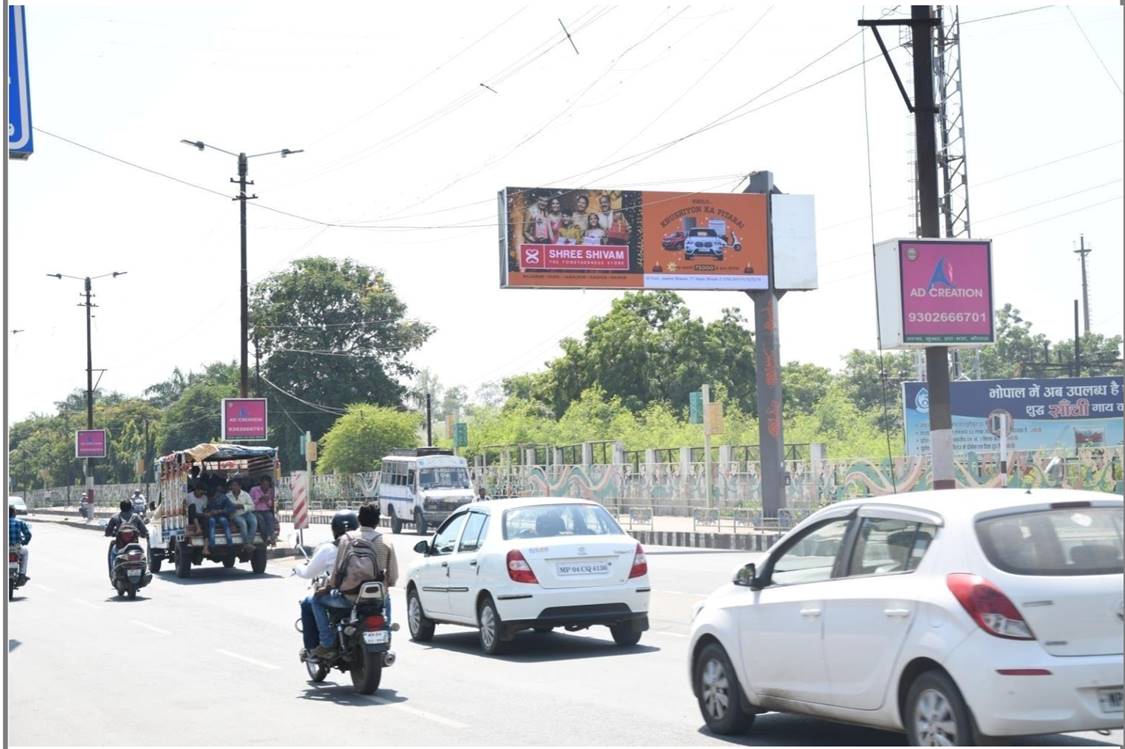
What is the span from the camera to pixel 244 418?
45.9 meters

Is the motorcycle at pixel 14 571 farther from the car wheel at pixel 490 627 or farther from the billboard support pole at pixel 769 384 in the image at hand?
the billboard support pole at pixel 769 384

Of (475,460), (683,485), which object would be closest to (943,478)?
(683,485)

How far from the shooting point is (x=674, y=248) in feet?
136

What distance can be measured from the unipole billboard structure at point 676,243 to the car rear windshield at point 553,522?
26.1m

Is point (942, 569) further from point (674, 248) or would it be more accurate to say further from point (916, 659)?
point (674, 248)

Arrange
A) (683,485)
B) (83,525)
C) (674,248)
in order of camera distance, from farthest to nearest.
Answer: (83,525) < (683,485) < (674,248)

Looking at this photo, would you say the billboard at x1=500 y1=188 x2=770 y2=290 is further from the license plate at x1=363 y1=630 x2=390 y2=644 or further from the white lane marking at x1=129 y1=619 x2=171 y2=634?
the license plate at x1=363 y1=630 x2=390 y2=644

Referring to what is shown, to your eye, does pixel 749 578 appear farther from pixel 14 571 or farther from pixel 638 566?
pixel 14 571

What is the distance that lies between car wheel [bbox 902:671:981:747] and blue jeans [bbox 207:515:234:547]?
21894 mm

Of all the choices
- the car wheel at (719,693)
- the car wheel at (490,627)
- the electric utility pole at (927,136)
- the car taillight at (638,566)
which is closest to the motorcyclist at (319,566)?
the car wheel at (490,627)

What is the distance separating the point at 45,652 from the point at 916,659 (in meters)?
11.6

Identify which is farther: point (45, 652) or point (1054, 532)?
point (45, 652)

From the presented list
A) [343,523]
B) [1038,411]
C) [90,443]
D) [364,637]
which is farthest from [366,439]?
[364,637]

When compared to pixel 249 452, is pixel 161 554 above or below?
below
